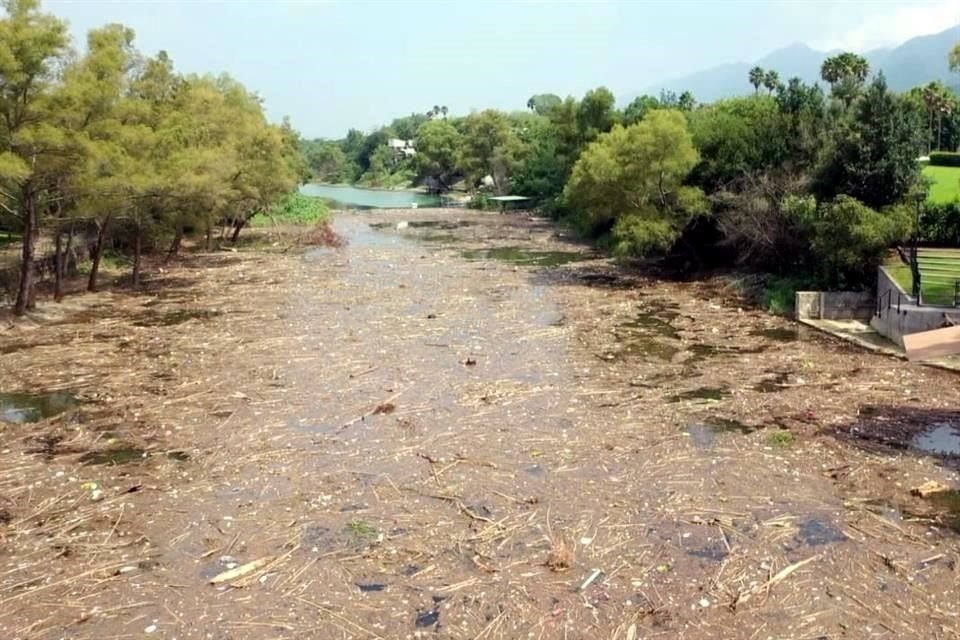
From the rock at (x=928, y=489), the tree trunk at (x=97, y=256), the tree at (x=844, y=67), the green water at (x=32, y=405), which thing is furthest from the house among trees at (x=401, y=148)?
the rock at (x=928, y=489)

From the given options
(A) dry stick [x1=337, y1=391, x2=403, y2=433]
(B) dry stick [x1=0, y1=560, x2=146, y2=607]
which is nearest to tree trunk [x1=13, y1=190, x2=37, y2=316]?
(A) dry stick [x1=337, y1=391, x2=403, y2=433]

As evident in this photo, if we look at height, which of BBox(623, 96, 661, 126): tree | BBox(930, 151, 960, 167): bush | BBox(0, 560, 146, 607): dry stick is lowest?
BBox(0, 560, 146, 607): dry stick

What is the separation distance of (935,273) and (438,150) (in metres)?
87.0

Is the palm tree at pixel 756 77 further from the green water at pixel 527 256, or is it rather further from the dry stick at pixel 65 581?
the dry stick at pixel 65 581

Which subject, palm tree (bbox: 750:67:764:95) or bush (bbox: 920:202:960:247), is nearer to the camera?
bush (bbox: 920:202:960:247)

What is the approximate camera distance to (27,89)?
2234 cm

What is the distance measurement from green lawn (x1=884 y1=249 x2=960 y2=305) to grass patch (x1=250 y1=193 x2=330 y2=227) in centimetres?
4186

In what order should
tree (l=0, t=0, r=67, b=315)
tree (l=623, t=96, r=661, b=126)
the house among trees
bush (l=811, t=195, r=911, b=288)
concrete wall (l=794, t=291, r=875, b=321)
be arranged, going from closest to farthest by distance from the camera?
tree (l=0, t=0, r=67, b=315), bush (l=811, t=195, r=911, b=288), concrete wall (l=794, t=291, r=875, b=321), tree (l=623, t=96, r=661, b=126), the house among trees

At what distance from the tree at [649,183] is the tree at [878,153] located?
7016 millimetres

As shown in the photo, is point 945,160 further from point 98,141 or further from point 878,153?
point 98,141

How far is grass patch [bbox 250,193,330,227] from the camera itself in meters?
60.8

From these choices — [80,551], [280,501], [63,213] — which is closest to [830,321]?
[280,501]

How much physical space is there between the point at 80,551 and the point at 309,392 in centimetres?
751

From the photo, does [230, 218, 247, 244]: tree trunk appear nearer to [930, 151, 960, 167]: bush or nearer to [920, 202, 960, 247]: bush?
[920, 202, 960, 247]: bush
